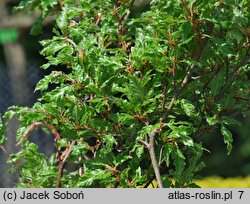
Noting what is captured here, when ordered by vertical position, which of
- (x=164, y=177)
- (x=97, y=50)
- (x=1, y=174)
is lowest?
(x=1, y=174)

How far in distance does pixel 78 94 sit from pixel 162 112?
0.35 m

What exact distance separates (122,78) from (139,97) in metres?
0.12

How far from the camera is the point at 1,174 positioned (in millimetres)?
8023

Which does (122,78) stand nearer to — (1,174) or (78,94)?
(78,94)

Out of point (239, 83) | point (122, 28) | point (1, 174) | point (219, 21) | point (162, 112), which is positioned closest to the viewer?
point (219, 21)

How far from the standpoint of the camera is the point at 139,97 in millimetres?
2742

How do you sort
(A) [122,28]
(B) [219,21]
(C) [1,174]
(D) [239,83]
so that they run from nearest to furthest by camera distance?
(B) [219,21] → (D) [239,83] → (A) [122,28] → (C) [1,174]

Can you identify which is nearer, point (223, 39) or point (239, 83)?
point (223, 39)

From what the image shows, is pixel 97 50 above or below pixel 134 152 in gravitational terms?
above

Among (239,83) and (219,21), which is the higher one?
(219,21)

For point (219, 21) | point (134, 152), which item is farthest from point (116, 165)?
point (219, 21)

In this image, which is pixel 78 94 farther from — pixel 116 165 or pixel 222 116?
pixel 222 116

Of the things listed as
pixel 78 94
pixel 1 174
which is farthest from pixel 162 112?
pixel 1 174

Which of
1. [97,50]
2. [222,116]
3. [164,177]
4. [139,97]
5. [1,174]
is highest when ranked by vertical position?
[97,50]
